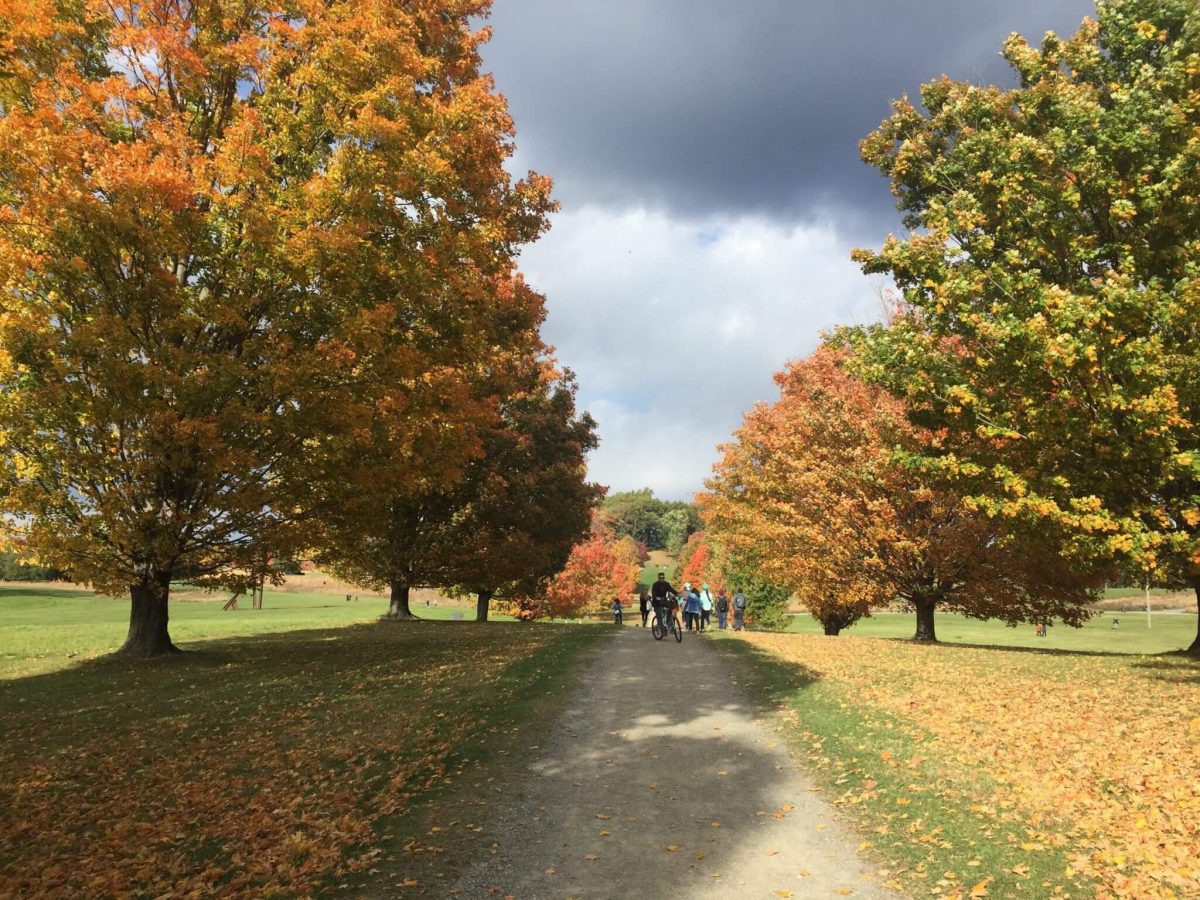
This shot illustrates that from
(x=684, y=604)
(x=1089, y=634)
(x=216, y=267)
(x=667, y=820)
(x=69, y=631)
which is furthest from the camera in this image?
(x=1089, y=634)

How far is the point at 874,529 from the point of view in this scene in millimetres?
20547

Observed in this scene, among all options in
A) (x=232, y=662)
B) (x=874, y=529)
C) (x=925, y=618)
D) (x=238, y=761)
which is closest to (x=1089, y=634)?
(x=925, y=618)

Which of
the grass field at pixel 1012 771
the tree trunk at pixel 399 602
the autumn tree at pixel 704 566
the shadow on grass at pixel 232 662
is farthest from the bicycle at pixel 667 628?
the autumn tree at pixel 704 566

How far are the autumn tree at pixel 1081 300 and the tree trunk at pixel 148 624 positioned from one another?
16.8 m

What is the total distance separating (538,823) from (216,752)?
4915 mm

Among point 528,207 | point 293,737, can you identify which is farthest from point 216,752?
point 528,207

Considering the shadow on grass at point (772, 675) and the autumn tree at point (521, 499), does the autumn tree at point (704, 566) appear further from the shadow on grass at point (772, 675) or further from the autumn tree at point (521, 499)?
the shadow on grass at point (772, 675)

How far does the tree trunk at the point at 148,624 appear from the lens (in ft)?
49.9

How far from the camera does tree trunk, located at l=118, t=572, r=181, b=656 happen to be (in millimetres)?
15203

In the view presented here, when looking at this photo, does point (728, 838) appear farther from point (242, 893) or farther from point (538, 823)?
point (242, 893)

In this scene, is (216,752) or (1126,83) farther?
(1126,83)

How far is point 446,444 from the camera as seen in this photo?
50.6 ft

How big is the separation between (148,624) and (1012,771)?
1635 cm

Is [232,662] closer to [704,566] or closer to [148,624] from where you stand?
[148,624]
